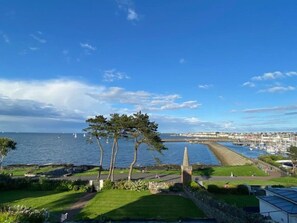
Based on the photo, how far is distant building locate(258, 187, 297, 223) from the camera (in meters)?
16.2

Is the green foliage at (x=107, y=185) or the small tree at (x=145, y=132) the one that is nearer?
the green foliage at (x=107, y=185)

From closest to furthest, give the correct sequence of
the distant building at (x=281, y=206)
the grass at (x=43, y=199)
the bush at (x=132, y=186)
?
the distant building at (x=281, y=206)
the grass at (x=43, y=199)
the bush at (x=132, y=186)

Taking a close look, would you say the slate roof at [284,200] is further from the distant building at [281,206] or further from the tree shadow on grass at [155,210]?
the tree shadow on grass at [155,210]

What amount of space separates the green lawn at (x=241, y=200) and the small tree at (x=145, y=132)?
9724mm

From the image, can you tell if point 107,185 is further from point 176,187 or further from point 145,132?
point 145,132

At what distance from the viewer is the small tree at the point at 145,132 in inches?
1401

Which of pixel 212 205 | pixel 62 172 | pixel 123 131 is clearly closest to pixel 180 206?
pixel 212 205

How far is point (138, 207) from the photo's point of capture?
21594 mm

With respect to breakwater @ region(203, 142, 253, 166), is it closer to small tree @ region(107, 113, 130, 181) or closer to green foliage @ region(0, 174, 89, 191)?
small tree @ region(107, 113, 130, 181)

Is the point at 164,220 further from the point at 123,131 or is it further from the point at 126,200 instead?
the point at 123,131

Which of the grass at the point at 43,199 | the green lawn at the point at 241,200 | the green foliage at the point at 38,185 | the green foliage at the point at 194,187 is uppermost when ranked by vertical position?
the green foliage at the point at 194,187

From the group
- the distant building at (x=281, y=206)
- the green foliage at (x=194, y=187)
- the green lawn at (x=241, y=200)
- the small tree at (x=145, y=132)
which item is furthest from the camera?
the small tree at (x=145, y=132)

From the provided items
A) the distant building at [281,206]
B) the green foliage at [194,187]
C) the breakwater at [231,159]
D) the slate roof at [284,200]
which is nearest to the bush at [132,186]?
the green foliage at [194,187]

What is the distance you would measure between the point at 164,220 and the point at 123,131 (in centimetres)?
2291
